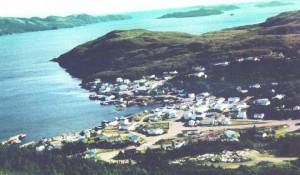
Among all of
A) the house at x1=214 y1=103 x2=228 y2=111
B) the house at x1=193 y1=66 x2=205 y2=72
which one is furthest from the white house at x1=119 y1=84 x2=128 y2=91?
the house at x1=214 y1=103 x2=228 y2=111

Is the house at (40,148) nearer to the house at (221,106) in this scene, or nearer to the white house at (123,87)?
the house at (221,106)

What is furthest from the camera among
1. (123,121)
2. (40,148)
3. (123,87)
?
(123,87)

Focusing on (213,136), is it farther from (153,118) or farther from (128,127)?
(153,118)

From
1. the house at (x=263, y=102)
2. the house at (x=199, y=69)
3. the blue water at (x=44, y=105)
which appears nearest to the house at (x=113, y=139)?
the blue water at (x=44, y=105)

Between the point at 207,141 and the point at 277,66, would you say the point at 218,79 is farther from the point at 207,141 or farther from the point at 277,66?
the point at 207,141

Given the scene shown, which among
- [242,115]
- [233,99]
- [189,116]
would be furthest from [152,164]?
[233,99]

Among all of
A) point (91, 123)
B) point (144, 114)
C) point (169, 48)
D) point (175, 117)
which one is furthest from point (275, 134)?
point (169, 48)

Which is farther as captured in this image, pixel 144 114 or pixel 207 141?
pixel 144 114

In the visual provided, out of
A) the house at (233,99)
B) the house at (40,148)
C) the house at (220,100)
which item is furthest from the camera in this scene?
the house at (220,100)
